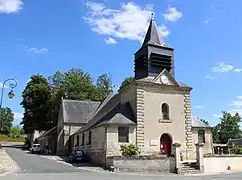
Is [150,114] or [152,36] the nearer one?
[150,114]

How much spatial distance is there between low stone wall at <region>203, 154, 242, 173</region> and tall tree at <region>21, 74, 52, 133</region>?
33417 mm

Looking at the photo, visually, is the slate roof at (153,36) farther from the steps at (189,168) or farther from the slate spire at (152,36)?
the steps at (189,168)

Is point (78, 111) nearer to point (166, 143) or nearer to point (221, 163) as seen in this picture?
point (166, 143)

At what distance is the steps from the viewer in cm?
2284

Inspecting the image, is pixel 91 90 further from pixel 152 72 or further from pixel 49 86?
pixel 152 72

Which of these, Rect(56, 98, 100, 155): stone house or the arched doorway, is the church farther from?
Rect(56, 98, 100, 155): stone house

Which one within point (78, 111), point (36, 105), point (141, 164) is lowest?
point (141, 164)

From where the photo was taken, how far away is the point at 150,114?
27.1 metres

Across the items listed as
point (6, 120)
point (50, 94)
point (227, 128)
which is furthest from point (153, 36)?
point (6, 120)

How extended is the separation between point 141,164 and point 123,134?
13.5 ft

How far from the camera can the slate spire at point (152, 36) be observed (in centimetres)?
2941

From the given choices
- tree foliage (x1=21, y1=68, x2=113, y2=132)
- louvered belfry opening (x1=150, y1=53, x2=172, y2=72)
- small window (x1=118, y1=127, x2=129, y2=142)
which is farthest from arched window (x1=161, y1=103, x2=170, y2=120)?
tree foliage (x1=21, y1=68, x2=113, y2=132)

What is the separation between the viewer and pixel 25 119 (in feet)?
182

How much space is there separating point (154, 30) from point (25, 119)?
33.9 metres
